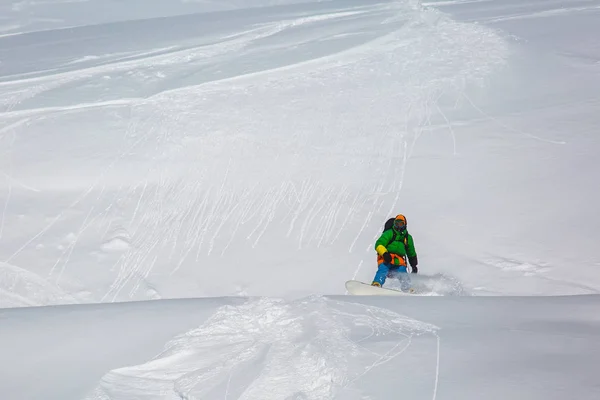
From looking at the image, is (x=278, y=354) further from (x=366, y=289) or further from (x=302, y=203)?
(x=302, y=203)

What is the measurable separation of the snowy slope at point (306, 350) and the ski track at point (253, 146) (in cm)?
329

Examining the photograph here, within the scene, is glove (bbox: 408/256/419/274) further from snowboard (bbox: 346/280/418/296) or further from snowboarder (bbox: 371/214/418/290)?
snowboard (bbox: 346/280/418/296)

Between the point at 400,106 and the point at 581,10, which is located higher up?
the point at 581,10

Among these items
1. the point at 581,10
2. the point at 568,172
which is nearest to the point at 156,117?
the point at 568,172

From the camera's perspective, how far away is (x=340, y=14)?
55.2ft

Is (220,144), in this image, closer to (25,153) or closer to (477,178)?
(25,153)

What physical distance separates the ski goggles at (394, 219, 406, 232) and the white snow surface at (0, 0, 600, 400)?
1.91 feet

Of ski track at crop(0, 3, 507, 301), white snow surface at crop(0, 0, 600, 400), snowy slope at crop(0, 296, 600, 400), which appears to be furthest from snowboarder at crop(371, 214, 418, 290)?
snowy slope at crop(0, 296, 600, 400)

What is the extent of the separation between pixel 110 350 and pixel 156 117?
751 centimetres

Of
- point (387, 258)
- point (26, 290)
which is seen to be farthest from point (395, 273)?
point (26, 290)

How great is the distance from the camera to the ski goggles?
7.57 m

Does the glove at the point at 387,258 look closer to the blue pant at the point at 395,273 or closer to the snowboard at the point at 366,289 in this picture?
the blue pant at the point at 395,273

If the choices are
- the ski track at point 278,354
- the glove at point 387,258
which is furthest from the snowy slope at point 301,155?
the ski track at point 278,354

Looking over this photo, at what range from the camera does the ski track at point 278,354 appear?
4.25 m
